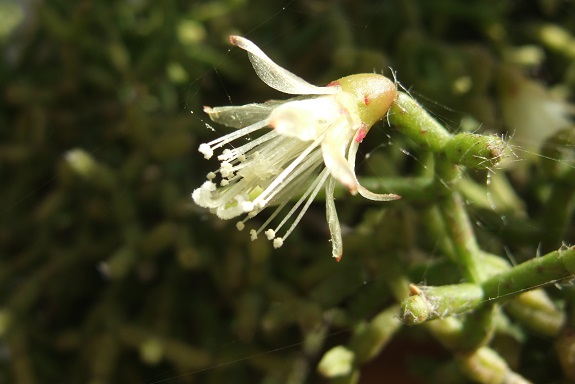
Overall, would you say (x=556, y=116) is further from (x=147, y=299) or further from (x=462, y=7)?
(x=147, y=299)

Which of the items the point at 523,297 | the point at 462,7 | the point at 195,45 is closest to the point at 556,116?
the point at 462,7

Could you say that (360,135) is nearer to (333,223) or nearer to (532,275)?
(333,223)

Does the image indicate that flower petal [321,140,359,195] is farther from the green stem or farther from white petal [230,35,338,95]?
the green stem

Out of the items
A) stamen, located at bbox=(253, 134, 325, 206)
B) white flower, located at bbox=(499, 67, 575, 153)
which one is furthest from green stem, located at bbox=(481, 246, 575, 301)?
white flower, located at bbox=(499, 67, 575, 153)


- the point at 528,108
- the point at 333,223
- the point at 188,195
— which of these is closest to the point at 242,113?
the point at 333,223

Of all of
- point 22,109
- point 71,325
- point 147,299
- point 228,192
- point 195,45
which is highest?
point 228,192

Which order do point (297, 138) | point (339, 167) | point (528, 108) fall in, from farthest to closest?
point (528, 108)
point (297, 138)
point (339, 167)

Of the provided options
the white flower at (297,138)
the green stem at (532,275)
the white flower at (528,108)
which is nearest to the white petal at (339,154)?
the white flower at (297,138)
